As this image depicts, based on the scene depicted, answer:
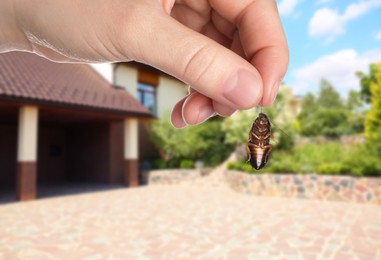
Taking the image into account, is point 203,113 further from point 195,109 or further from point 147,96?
point 147,96

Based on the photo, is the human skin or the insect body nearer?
the human skin

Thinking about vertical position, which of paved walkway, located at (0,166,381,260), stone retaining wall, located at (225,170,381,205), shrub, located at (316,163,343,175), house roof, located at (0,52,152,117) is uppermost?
house roof, located at (0,52,152,117)

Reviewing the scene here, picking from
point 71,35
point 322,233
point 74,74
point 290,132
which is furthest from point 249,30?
point 290,132

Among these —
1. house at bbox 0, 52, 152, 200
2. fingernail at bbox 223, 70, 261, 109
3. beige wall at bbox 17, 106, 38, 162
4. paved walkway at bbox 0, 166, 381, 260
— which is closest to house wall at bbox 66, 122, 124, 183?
house at bbox 0, 52, 152, 200

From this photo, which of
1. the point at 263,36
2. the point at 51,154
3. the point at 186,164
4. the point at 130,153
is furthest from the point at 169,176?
the point at 263,36

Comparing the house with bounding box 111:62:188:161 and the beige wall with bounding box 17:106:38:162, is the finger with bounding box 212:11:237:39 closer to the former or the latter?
the beige wall with bounding box 17:106:38:162
